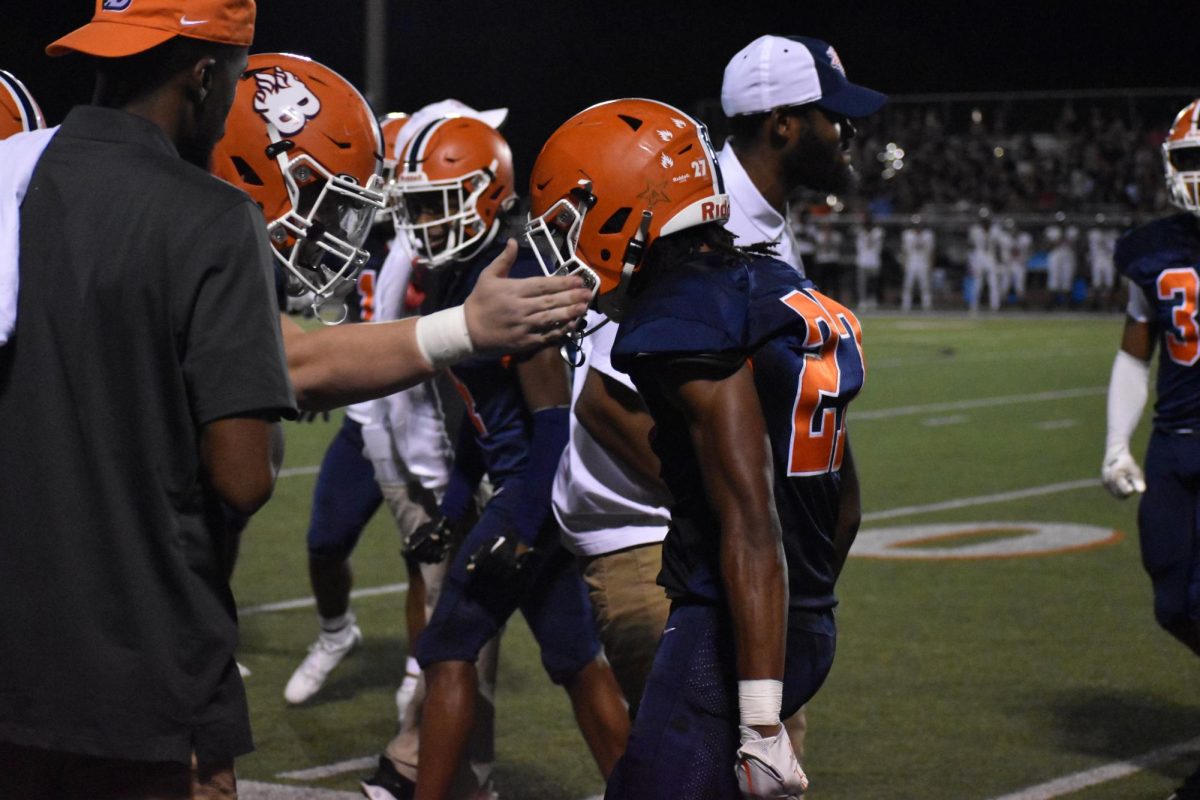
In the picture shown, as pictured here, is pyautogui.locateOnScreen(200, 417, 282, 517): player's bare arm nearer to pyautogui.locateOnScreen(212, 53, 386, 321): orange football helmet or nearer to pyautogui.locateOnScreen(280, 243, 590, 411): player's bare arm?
pyautogui.locateOnScreen(280, 243, 590, 411): player's bare arm

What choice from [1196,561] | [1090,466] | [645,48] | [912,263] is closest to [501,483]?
[1196,561]

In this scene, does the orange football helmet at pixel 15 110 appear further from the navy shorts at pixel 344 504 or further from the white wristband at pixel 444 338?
the navy shorts at pixel 344 504

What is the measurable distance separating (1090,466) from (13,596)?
9.98 meters

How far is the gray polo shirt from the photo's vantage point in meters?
2.11

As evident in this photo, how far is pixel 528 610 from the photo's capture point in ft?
14.0

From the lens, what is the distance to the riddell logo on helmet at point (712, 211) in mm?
2940

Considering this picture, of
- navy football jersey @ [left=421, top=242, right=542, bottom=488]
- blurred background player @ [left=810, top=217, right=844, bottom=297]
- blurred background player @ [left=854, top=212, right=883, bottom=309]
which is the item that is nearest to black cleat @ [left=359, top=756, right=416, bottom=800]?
navy football jersey @ [left=421, top=242, right=542, bottom=488]

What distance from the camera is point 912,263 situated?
31516 millimetres

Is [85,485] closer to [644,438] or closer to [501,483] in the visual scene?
[644,438]

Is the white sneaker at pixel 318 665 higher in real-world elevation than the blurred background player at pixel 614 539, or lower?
lower

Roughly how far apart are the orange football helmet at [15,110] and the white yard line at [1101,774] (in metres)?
3.10

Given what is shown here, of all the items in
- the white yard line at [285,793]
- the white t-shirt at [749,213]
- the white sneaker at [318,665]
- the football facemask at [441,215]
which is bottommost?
the white sneaker at [318,665]

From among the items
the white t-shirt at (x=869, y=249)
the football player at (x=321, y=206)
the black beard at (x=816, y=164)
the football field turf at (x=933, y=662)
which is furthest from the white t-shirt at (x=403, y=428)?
the white t-shirt at (x=869, y=249)

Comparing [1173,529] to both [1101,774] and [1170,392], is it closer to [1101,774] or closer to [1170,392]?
[1170,392]
